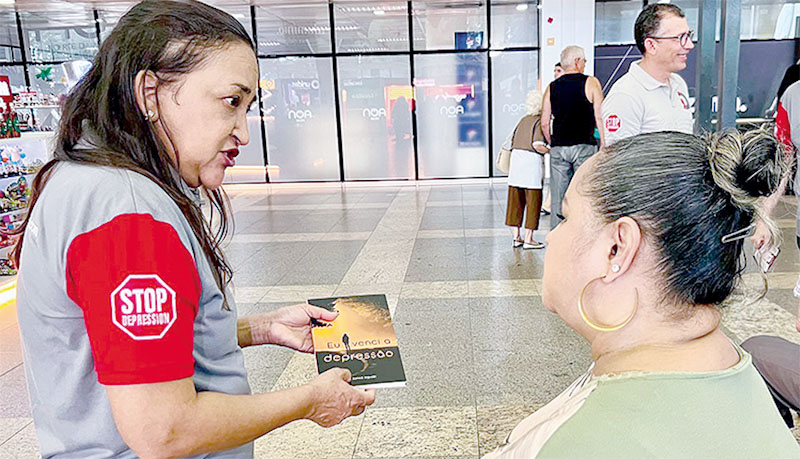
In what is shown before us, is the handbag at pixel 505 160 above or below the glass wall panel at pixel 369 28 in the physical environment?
below

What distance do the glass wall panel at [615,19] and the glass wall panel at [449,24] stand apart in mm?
2204

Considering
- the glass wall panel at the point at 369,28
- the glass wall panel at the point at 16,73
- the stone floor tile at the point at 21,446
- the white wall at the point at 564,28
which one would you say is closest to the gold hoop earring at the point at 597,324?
the stone floor tile at the point at 21,446

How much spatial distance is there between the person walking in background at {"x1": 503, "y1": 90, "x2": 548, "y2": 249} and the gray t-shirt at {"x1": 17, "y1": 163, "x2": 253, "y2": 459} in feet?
→ 17.2

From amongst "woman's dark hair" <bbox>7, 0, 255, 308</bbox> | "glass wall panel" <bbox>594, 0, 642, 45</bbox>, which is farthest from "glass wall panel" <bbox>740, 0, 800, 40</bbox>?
"woman's dark hair" <bbox>7, 0, 255, 308</bbox>

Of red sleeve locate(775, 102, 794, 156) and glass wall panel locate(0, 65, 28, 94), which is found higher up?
glass wall panel locate(0, 65, 28, 94)

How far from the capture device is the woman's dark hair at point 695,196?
0.96 metres

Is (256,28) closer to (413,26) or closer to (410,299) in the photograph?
(413,26)

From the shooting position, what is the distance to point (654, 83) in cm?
347

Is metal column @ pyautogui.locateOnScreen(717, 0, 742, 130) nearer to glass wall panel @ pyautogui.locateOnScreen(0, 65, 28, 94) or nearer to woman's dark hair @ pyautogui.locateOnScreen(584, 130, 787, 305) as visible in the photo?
woman's dark hair @ pyautogui.locateOnScreen(584, 130, 787, 305)

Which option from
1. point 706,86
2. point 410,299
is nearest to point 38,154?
point 410,299

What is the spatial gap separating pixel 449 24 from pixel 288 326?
38.2 ft

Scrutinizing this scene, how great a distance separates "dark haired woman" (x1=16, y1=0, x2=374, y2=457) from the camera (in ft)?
3.07

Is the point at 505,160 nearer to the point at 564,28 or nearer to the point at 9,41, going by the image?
the point at 564,28

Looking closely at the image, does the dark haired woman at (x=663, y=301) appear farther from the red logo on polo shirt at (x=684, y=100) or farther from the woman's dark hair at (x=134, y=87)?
the red logo on polo shirt at (x=684, y=100)
